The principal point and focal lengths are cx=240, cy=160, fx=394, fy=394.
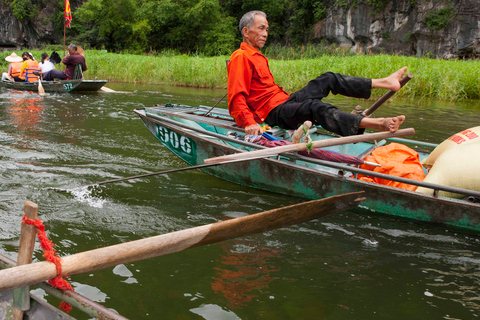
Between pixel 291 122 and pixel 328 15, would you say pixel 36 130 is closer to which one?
pixel 291 122

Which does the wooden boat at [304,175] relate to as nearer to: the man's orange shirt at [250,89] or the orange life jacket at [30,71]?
the man's orange shirt at [250,89]

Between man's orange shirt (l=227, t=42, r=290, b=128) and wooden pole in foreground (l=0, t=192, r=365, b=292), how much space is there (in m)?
1.89

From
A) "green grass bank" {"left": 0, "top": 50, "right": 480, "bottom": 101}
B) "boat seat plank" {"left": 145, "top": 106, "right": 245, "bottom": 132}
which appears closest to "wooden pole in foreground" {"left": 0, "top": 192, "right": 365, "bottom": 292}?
"boat seat plank" {"left": 145, "top": 106, "right": 245, "bottom": 132}

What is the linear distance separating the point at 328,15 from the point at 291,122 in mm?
28118

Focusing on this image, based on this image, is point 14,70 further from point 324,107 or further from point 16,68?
point 324,107

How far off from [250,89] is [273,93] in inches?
10.1

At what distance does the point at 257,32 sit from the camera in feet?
13.9

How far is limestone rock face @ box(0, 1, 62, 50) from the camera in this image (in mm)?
35625

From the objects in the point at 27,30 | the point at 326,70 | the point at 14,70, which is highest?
the point at 27,30

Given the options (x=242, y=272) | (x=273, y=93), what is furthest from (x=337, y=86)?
(x=242, y=272)

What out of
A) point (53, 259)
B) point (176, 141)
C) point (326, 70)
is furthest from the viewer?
point (326, 70)

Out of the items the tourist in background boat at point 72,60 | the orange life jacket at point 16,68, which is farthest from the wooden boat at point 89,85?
the orange life jacket at point 16,68

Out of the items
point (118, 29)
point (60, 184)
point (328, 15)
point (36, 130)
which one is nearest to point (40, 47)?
point (118, 29)

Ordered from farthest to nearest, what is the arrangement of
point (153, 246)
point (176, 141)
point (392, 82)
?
point (176, 141) → point (392, 82) → point (153, 246)
